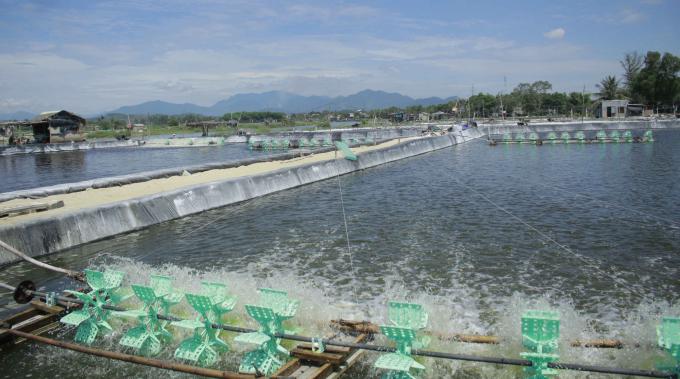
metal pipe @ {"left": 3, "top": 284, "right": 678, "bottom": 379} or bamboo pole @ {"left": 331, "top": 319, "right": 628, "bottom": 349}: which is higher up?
metal pipe @ {"left": 3, "top": 284, "right": 678, "bottom": 379}

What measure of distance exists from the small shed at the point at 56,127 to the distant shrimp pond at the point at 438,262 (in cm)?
5845

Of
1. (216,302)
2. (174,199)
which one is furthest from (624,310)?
(174,199)

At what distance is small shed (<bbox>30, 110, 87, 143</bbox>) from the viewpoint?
69.9m

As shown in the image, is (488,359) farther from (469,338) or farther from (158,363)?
(158,363)

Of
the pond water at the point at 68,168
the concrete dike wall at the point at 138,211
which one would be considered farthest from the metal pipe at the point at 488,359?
the pond water at the point at 68,168

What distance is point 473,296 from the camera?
10.8 metres

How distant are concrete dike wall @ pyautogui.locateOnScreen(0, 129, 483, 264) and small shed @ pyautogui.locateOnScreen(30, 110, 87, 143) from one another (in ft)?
183

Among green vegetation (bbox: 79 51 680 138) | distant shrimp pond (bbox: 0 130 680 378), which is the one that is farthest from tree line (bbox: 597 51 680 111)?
distant shrimp pond (bbox: 0 130 680 378)

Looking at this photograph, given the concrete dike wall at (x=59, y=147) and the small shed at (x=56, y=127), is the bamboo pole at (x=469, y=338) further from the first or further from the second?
the small shed at (x=56, y=127)

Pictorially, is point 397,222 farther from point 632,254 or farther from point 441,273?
point 632,254

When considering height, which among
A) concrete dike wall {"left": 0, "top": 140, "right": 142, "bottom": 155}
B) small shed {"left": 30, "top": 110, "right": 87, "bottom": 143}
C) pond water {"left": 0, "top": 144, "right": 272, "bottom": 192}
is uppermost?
small shed {"left": 30, "top": 110, "right": 87, "bottom": 143}

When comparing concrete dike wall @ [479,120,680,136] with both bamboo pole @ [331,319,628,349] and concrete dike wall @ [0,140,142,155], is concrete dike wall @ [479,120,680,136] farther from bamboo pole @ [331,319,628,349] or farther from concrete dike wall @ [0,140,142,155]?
bamboo pole @ [331,319,628,349]

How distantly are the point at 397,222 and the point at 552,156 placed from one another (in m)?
27.0

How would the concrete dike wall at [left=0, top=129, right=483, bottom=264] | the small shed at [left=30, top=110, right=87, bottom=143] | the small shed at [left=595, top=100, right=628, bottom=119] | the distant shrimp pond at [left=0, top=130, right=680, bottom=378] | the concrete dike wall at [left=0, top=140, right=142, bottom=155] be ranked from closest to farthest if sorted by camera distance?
the distant shrimp pond at [left=0, top=130, right=680, bottom=378], the concrete dike wall at [left=0, top=129, right=483, bottom=264], the concrete dike wall at [left=0, top=140, right=142, bottom=155], the small shed at [left=30, top=110, right=87, bottom=143], the small shed at [left=595, top=100, right=628, bottom=119]
